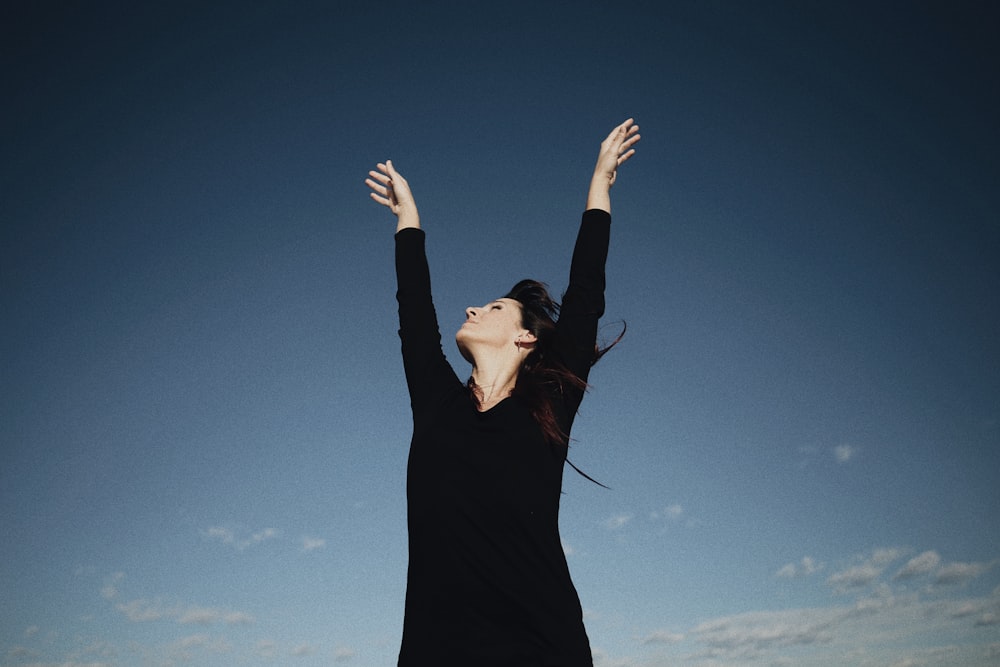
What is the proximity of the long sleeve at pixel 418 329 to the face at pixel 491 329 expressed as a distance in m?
0.25

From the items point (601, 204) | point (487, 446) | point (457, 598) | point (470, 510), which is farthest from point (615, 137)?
point (457, 598)

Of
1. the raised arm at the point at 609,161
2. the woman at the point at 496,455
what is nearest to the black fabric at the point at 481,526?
the woman at the point at 496,455

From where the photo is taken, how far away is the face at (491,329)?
14.5 ft

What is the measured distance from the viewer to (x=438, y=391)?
13.1ft

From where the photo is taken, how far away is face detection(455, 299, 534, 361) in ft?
14.5

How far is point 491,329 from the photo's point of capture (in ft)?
14.7

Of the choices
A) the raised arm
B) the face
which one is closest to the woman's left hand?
the raised arm

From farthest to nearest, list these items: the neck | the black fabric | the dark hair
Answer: the neck < the dark hair < the black fabric

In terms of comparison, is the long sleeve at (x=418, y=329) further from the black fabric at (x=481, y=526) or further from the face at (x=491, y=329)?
the face at (x=491, y=329)

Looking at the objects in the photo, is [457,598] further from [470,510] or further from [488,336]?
[488,336]

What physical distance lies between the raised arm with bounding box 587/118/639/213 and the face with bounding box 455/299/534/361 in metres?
0.85

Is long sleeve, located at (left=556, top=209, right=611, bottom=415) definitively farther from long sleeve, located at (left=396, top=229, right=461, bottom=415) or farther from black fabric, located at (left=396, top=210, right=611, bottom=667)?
long sleeve, located at (left=396, top=229, right=461, bottom=415)

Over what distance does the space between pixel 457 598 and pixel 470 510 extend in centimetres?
39

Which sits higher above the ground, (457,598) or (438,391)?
(438,391)
